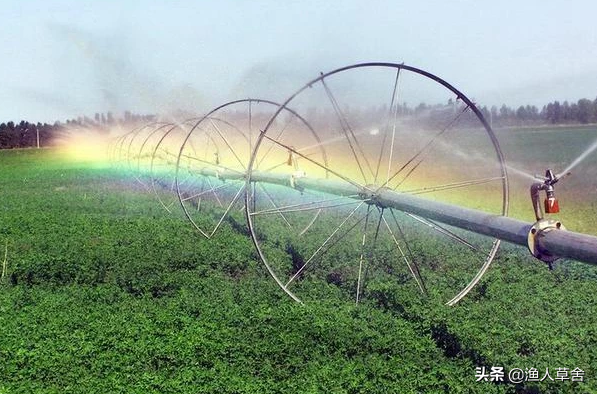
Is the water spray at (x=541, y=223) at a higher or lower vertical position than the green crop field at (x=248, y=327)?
higher

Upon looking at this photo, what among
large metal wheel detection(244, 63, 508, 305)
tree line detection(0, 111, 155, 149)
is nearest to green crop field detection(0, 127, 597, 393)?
large metal wheel detection(244, 63, 508, 305)

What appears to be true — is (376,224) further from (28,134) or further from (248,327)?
(28,134)

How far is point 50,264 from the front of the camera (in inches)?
422

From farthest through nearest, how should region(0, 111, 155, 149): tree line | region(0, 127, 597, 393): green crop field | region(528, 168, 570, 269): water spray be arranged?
region(0, 111, 155, 149): tree line < region(0, 127, 597, 393): green crop field < region(528, 168, 570, 269): water spray

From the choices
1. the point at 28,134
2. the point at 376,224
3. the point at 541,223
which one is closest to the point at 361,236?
the point at 376,224

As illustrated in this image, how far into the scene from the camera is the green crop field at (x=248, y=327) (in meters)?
6.10

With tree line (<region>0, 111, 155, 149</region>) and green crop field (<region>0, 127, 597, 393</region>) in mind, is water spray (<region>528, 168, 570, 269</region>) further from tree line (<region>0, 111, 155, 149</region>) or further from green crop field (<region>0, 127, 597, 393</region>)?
tree line (<region>0, 111, 155, 149</region>)

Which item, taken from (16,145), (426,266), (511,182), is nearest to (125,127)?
(16,145)

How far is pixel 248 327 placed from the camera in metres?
7.45

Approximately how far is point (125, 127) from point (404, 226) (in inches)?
1664

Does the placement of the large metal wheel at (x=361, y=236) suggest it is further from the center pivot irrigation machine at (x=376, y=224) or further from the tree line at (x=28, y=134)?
the tree line at (x=28, y=134)

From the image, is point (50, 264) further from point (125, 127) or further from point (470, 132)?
point (125, 127)

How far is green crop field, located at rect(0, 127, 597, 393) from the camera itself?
6.10m

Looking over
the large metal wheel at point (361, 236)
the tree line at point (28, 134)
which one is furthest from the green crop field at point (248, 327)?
the tree line at point (28, 134)
